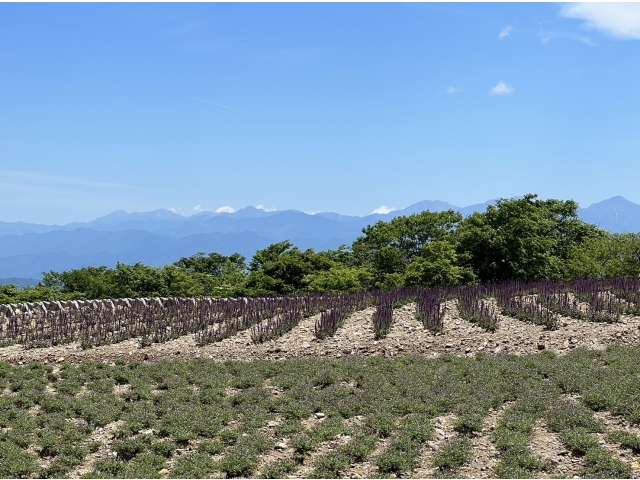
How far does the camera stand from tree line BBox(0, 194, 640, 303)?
23.4 meters

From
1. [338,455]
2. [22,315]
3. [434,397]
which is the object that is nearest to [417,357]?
[434,397]

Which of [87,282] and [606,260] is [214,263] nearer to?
[87,282]

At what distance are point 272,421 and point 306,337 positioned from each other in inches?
226

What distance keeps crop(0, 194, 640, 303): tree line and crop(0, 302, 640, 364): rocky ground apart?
896 centimetres

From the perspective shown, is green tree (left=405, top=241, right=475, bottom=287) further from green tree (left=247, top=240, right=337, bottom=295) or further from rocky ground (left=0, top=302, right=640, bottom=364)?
rocky ground (left=0, top=302, right=640, bottom=364)

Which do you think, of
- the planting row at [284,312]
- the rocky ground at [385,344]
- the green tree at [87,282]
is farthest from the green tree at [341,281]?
the green tree at [87,282]

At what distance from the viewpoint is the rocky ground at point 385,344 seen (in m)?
11.7

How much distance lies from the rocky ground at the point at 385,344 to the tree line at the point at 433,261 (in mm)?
8959

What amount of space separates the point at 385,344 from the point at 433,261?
11.4 meters

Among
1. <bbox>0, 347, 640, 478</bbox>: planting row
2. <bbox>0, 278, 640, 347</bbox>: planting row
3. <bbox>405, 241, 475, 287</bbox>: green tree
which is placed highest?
<bbox>405, 241, 475, 287</bbox>: green tree

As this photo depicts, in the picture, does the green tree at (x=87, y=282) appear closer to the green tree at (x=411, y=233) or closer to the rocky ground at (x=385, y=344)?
the green tree at (x=411, y=233)

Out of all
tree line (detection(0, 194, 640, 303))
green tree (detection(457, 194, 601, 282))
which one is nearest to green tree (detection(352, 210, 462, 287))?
tree line (detection(0, 194, 640, 303))

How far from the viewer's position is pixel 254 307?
16.8 meters

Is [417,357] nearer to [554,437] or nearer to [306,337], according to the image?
[306,337]
